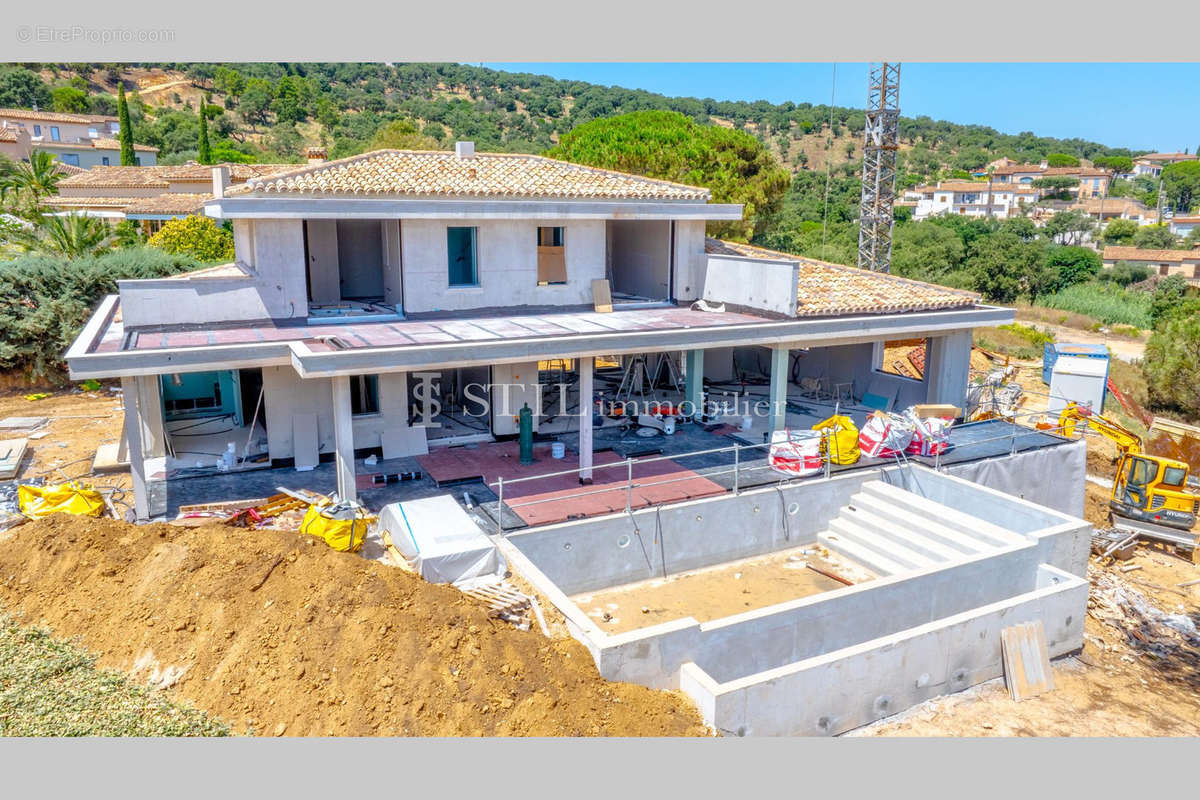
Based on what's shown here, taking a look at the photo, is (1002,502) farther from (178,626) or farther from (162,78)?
(162,78)

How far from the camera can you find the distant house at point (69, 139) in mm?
67562

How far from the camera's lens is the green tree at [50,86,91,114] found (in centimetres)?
8475

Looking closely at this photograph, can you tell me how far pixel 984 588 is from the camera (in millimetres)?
15664

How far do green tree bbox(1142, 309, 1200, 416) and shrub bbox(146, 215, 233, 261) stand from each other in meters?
37.5

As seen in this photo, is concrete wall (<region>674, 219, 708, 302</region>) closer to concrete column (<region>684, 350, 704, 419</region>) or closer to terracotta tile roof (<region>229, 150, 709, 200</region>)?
terracotta tile roof (<region>229, 150, 709, 200</region>)

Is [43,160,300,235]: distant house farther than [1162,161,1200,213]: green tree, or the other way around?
[1162,161,1200,213]: green tree

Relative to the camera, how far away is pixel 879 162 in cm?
4588

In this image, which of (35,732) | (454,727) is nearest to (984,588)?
(454,727)

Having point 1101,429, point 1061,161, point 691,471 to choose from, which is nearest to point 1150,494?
point 1101,429

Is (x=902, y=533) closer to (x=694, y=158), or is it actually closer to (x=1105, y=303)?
(x=694, y=158)

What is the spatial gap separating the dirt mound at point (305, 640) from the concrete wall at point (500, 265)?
Answer: 827cm

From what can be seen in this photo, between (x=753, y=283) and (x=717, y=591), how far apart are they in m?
7.93

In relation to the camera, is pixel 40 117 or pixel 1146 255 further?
pixel 1146 255

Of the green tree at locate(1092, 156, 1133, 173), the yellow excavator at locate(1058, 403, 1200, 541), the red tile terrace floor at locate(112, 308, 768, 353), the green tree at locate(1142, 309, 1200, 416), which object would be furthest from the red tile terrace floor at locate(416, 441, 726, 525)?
the green tree at locate(1092, 156, 1133, 173)
